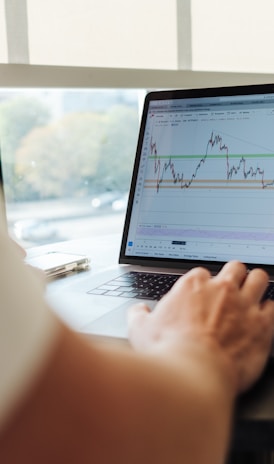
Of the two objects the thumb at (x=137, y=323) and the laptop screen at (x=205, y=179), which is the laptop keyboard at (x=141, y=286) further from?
the thumb at (x=137, y=323)

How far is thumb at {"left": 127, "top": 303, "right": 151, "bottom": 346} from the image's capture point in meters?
0.63

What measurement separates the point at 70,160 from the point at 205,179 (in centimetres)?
114

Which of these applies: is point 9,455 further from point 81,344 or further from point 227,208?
point 227,208

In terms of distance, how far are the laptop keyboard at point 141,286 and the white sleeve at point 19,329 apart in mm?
502

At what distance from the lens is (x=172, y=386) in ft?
1.50

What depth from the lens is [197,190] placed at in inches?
42.6

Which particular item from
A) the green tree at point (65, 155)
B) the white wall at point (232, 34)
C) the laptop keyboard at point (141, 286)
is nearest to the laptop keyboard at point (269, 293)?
the laptop keyboard at point (141, 286)

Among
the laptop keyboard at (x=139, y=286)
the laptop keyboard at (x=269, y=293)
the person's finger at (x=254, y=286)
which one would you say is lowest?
the laptop keyboard at (x=139, y=286)

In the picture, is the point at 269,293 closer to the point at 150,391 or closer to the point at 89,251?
the point at 150,391

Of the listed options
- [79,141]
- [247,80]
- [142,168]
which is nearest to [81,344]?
[142,168]

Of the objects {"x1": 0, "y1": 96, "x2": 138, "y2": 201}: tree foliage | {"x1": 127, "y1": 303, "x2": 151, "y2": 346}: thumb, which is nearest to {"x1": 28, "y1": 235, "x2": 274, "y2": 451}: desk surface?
{"x1": 127, "y1": 303, "x2": 151, "y2": 346}: thumb

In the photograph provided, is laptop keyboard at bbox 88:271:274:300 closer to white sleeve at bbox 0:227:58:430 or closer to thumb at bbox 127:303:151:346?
thumb at bbox 127:303:151:346

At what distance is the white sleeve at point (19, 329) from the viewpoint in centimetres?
35

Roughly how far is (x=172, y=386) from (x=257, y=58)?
1.59 meters
